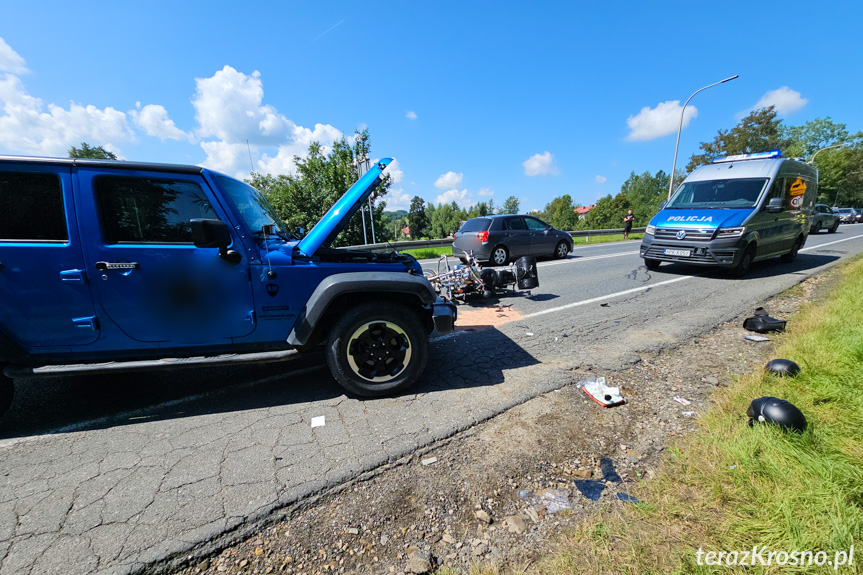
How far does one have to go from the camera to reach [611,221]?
69125 millimetres

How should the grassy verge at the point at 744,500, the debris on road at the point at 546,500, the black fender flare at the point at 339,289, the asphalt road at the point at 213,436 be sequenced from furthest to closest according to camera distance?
the black fender flare at the point at 339,289
the debris on road at the point at 546,500
the asphalt road at the point at 213,436
the grassy verge at the point at 744,500

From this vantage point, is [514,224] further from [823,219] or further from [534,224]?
[823,219]

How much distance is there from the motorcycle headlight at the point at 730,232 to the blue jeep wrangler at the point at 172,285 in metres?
7.48

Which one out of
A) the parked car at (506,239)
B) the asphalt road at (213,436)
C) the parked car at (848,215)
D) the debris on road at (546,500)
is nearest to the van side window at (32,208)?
the asphalt road at (213,436)

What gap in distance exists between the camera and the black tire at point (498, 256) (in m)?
10.4

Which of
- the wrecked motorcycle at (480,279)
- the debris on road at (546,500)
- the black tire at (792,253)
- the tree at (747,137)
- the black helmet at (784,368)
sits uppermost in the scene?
the tree at (747,137)

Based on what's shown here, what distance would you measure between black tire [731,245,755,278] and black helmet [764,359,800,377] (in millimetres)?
5661

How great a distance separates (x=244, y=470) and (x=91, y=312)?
68.0 inches

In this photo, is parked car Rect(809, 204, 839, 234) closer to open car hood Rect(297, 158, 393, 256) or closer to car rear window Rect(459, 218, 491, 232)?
car rear window Rect(459, 218, 491, 232)

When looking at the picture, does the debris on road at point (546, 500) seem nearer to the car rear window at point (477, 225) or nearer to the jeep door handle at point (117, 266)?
the jeep door handle at point (117, 266)

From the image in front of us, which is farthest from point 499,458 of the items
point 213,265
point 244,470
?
point 213,265

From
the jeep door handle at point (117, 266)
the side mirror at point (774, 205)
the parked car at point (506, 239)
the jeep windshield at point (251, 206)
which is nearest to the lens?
the jeep door handle at point (117, 266)

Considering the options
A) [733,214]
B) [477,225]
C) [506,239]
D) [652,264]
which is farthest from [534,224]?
[733,214]

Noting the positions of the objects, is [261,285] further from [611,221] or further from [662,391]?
[611,221]
